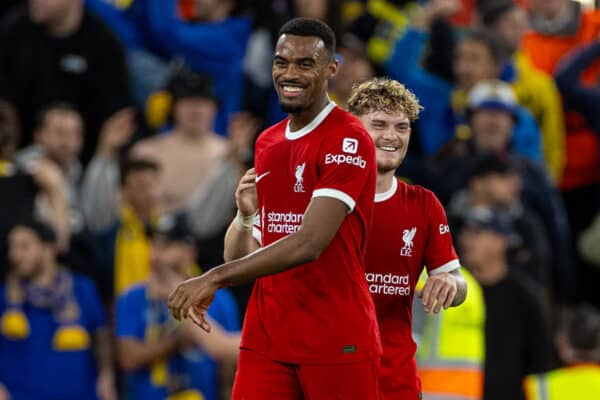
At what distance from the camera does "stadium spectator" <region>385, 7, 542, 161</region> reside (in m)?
11.8

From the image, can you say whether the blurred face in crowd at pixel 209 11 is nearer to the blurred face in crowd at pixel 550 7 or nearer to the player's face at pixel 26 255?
the player's face at pixel 26 255

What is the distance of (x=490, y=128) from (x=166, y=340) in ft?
10.4

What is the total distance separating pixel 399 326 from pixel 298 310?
0.72m

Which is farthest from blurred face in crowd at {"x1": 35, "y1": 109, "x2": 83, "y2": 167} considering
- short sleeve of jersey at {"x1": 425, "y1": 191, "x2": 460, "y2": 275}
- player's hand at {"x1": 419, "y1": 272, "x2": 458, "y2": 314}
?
player's hand at {"x1": 419, "y1": 272, "x2": 458, "y2": 314}

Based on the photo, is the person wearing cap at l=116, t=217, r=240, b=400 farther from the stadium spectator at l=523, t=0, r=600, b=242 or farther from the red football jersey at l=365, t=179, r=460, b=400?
the stadium spectator at l=523, t=0, r=600, b=242

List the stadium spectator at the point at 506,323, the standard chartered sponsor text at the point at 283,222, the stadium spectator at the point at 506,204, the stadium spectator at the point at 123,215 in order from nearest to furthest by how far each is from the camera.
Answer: the standard chartered sponsor text at the point at 283,222 → the stadium spectator at the point at 506,323 → the stadium spectator at the point at 123,215 → the stadium spectator at the point at 506,204

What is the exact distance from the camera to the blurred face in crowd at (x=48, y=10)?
1088cm

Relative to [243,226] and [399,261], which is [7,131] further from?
[399,261]

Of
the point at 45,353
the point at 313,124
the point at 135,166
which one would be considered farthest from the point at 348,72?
the point at 313,124

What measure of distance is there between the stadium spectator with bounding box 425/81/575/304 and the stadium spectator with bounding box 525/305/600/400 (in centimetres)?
236

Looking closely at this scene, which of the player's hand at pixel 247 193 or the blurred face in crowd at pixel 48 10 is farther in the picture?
the blurred face in crowd at pixel 48 10

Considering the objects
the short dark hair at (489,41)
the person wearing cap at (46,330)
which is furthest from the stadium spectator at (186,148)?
the short dark hair at (489,41)

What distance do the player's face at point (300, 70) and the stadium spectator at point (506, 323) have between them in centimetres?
431

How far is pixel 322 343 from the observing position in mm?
5387
